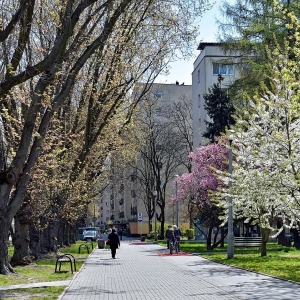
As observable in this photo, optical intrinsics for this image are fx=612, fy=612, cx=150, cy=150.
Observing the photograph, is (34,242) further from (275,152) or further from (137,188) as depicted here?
(137,188)

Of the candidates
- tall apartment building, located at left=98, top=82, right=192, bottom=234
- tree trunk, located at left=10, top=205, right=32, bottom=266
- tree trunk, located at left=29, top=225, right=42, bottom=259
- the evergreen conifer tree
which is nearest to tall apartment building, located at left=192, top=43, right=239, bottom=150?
tall apartment building, located at left=98, top=82, right=192, bottom=234

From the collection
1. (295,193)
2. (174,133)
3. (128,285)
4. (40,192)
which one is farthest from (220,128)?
(128,285)

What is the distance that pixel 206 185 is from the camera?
36.2 metres

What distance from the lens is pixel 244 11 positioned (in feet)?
107

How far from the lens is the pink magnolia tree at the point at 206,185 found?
36.0m

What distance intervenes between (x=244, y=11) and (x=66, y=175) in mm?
13005

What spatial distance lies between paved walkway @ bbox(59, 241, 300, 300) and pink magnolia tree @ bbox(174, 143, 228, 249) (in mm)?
12936

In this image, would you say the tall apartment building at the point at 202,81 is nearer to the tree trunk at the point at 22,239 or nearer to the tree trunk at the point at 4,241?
the tree trunk at the point at 22,239

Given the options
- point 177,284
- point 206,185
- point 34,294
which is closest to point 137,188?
point 206,185

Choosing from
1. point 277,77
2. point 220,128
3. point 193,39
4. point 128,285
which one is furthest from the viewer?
point 220,128

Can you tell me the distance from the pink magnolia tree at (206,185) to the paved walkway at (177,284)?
42.4ft

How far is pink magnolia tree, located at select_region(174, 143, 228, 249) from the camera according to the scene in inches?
1419

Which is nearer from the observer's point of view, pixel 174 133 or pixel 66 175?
pixel 66 175

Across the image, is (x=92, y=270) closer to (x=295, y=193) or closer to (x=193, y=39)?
(x=295, y=193)
